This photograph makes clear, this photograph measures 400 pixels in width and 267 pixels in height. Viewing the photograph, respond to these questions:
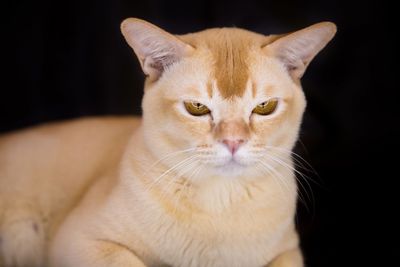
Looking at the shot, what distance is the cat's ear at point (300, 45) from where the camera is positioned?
4.91 ft

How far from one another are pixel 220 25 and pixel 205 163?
1.26 m

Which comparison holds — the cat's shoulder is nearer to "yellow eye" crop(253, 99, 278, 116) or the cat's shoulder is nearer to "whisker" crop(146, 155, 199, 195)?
"whisker" crop(146, 155, 199, 195)

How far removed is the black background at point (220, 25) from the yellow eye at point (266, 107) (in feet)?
3.21

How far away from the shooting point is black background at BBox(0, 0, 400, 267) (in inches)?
99.0

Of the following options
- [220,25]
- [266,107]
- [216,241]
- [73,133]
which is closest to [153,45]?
[266,107]

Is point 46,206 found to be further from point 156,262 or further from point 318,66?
point 318,66

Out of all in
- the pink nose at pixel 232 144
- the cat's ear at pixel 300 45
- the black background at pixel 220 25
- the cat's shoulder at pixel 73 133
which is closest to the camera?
the pink nose at pixel 232 144

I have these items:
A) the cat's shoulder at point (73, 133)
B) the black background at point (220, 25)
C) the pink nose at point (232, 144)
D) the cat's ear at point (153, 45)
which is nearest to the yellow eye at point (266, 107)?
the pink nose at point (232, 144)

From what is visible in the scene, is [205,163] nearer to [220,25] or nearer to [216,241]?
[216,241]

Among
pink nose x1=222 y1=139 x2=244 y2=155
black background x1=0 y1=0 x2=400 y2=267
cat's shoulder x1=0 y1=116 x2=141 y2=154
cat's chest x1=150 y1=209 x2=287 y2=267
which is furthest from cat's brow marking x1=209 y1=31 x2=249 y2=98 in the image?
black background x1=0 y1=0 x2=400 y2=267

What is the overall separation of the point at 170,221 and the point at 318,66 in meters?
1.30

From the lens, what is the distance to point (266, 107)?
1.49 m

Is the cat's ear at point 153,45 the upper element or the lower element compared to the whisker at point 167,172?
upper

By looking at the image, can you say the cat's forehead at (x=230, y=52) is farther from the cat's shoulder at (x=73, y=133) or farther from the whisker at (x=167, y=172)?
the cat's shoulder at (x=73, y=133)
